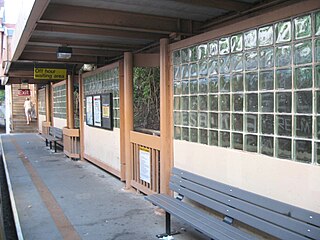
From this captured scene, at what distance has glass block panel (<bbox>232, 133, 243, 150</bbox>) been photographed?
382 centimetres

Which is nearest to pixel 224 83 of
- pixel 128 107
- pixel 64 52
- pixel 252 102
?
pixel 252 102

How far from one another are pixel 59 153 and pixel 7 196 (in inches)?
179

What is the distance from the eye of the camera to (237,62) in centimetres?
385

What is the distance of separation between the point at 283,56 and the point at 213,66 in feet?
3.78

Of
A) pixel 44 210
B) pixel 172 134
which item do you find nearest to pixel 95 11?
pixel 172 134

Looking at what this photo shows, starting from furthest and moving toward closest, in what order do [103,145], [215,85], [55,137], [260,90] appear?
1. [55,137]
2. [103,145]
3. [215,85]
4. [260,90]

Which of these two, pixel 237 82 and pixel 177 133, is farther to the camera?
pixel 177 133

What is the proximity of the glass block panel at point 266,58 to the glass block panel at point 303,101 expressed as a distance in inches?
17.6

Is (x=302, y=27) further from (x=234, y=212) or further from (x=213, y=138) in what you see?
(x=234, y=212)

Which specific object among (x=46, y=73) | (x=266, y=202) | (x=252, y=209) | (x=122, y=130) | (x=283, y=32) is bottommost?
(x=252, y=209)

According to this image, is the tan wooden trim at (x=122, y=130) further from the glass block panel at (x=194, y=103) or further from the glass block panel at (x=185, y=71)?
the glass block panel at (x=194, y=103)

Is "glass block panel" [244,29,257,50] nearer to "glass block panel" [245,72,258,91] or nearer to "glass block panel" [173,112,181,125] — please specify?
"glass block panel" [245,72,258,91]

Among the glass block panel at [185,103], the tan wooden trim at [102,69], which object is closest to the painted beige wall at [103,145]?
the tan wooden trim at [102,69]

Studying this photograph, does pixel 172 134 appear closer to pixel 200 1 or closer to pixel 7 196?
pixel 200 1
